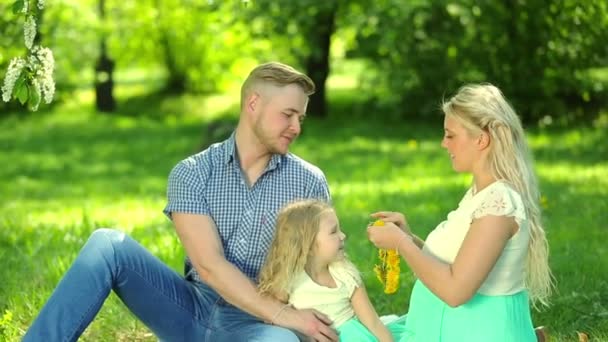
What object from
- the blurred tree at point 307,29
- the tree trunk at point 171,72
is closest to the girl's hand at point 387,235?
the blurred tree at point 307,29

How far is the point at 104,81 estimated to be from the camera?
65.5 ft

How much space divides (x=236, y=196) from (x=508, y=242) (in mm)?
1225

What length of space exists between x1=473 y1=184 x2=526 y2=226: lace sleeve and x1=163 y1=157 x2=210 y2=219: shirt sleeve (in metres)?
1.23

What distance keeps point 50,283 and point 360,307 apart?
260cm

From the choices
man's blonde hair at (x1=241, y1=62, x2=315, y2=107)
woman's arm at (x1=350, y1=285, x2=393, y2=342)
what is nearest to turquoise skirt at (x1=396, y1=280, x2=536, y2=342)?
woman's arm at (x1=350, y1=285, x2=393, y2=342)

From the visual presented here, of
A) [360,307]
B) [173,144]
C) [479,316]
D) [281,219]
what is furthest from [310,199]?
[173,144]

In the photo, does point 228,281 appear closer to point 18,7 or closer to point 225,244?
point 225,244

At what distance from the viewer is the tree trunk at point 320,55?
17188mm

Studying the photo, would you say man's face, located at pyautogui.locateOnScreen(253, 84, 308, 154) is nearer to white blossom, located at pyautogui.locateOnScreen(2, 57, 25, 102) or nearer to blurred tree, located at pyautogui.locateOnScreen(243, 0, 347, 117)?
white blossom, located at pyautogui.locateOnScreen(2, 57, 25, 102)

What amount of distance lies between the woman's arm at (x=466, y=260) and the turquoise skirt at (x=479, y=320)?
0.58 feet

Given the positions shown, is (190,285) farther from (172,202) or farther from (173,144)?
(173,144)

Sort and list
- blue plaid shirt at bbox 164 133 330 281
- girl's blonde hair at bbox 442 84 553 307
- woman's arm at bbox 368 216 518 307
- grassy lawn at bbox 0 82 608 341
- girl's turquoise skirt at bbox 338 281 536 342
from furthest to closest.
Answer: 1. grassy lawn at bbox 0 82 608 341
2. blue plaid shirt at bbox 164 133 330 281
3. girl's turquoise skirt at bbox 338 281 536 342
4. girl's blonde hair at bbox 442 84 553 307
5. woman's arm at bbox 368 216 518 307

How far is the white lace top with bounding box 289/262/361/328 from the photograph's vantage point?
439cm

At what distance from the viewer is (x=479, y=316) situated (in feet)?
13.3
